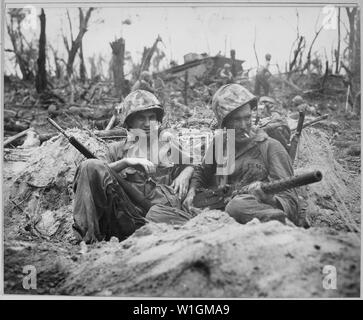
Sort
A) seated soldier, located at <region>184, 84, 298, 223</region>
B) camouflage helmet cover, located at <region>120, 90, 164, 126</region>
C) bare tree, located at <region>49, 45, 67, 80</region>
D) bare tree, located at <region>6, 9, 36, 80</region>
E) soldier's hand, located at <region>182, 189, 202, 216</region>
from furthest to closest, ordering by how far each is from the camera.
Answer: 1. bare tree, located at <region>49, 45, 67, 80</region>
2. bare tree, located at <region>6, 9, 36, 80</region>
3. camouflage helmet cover, located at <region>120, 90, 164, 126</region>
4. soldier's hand, located at <region>182, 189, 202, 216</region>
5. seated soldier, located at <region>184, 84, 298, 223</region>

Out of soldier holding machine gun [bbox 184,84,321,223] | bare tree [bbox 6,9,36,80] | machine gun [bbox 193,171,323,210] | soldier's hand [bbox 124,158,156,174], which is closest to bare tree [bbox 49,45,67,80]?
bare tree [bbox 6,9,36,80]

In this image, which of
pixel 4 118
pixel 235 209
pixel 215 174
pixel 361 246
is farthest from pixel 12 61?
pixel 361 246

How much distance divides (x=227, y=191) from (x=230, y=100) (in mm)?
1186

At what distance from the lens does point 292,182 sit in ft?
21.6

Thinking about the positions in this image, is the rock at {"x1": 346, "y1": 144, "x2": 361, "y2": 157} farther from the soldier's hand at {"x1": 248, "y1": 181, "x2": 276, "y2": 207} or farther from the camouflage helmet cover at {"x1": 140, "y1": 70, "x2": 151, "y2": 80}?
the camouflage helmet cover at {"x1": 140, "y1": 70, "x2": 151, "y2": 80}

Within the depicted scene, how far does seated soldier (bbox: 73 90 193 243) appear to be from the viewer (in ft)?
22.2

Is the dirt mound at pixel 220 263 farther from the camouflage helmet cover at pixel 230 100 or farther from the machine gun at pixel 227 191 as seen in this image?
the camouflage helmet cover at pixel 230 100

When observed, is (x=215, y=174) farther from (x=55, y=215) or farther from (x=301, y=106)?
(x=55, y=215)

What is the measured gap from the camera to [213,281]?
641 cm

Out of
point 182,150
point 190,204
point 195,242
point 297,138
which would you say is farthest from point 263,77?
point 195,242

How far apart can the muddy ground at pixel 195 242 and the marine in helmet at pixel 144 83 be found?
37cm

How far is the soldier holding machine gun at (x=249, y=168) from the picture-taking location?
6703mm

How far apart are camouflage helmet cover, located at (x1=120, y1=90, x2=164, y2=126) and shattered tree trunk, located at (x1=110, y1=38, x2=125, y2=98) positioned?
0.25 m

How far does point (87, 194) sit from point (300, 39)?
343 cm
